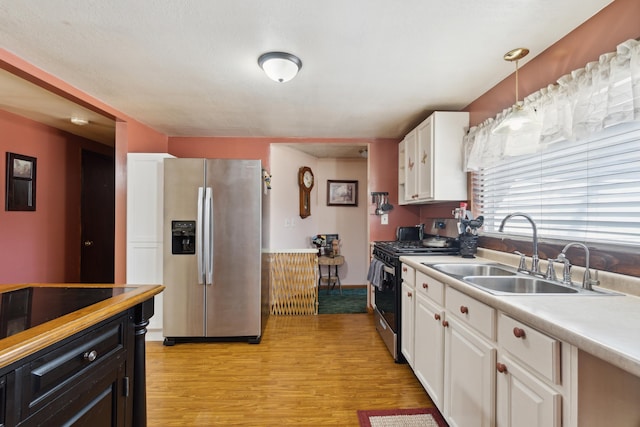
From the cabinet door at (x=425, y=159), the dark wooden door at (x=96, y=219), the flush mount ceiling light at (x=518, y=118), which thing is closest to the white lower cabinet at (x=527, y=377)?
the flush mount ceiling light at (x=518, y=118)

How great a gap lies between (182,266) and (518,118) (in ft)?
9.38

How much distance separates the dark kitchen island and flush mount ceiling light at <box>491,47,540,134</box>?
2052 mm

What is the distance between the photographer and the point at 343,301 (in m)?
3.96

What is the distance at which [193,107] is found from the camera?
2.60m

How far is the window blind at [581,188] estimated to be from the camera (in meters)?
1.22

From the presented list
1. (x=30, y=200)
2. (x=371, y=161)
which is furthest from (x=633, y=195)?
(x=30, y=200)

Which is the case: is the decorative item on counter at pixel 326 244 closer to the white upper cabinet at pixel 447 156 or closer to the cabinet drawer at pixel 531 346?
the white upper cabinet at pixel 447 156

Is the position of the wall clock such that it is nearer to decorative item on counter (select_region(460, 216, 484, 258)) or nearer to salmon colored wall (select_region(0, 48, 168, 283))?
salmon colored wall (select_region(0, 48, 168, 283))

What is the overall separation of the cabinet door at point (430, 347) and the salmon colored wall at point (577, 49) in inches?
60.0

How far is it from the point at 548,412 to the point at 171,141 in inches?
161

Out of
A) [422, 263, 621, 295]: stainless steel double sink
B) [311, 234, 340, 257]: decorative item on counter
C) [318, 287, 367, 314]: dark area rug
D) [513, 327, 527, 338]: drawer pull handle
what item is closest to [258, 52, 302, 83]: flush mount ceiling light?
[422, 263, 621, 295]: stainless steel double sink

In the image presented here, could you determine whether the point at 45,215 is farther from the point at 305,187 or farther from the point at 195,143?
the point at 305,187

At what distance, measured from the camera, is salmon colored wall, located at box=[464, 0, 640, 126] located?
1.24 meters

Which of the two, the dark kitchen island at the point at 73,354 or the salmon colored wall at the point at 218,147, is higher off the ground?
the salmon colored wall at the point at 218,147
